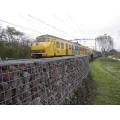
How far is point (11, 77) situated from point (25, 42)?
1596cm

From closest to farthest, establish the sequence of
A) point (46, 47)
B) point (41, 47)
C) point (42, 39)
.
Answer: point (46, 47) < point (41, 47) < point (42, 39)

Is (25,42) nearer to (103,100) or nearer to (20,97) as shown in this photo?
(103,100)

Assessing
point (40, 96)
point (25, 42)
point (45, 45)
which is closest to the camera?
point (40, 96)

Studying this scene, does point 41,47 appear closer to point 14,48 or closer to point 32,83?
point 14,48

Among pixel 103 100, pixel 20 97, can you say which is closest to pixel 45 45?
pixel 103 100

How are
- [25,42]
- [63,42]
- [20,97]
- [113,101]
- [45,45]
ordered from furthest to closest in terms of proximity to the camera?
1. [25,42]
2. [63,42]
3. [45,45]
4. [113,101]
5. [20,97]

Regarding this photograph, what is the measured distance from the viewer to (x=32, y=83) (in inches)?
156

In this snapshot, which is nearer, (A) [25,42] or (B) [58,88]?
(B) [58,88]

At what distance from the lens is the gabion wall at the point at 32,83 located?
121 inches

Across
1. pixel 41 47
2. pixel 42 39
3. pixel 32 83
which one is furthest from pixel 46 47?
pixel 32 83

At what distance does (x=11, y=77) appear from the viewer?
10.5 ft

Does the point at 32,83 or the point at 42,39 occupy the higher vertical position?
the point at 42,39

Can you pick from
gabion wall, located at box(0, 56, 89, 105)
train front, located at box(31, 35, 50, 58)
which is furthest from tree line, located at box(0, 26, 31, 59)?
gabion wall, located at box(0, 56, 89, 105)

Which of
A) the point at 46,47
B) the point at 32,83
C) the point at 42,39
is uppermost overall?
the point at 42,39
